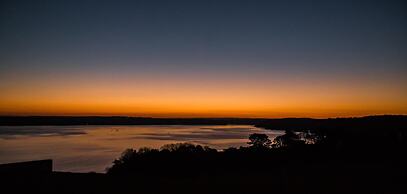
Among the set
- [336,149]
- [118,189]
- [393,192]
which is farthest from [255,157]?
[118,189]

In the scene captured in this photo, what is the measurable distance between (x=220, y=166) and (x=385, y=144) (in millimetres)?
12092

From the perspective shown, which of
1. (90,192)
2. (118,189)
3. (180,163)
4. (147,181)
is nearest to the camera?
(90,192)

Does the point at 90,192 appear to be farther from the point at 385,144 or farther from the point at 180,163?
the point at 385,144

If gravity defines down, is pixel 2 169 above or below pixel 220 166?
above

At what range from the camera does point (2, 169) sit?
580cm

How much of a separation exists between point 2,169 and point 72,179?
3.46 feet

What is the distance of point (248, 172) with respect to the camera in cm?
1435

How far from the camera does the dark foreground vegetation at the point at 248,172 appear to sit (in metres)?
6.12

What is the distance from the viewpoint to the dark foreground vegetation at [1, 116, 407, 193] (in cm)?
612

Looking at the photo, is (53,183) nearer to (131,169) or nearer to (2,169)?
(2,169)

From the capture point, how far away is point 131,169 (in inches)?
710

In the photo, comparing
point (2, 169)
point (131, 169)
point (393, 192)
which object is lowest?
point (131, 169)

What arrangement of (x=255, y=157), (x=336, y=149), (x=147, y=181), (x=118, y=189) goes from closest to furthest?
(x=118, y=189) → (x=147, y=181) → (x=255, y=157) → (x=336, y=149)

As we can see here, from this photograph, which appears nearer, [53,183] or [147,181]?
[53,183]
